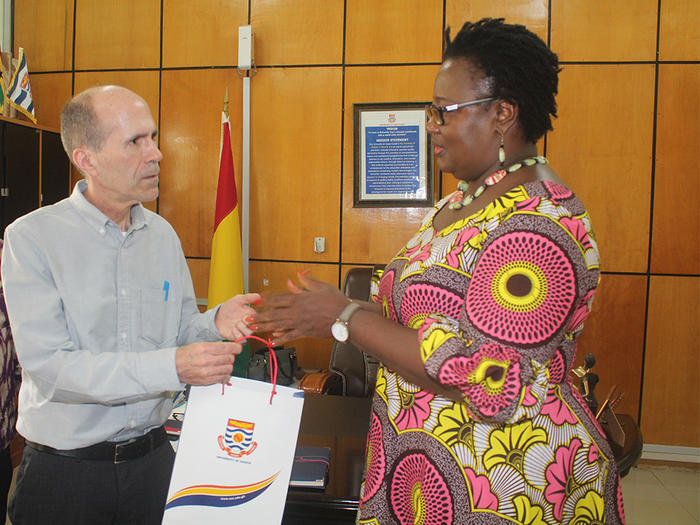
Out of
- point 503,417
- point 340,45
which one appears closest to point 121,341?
point 503,417

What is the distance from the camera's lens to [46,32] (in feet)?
13.8

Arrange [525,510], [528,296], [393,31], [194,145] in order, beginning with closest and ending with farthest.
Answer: [528,296] < [525,510] < [393,31] < [194,145]

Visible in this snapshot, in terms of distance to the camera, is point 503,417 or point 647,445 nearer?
point 503,417

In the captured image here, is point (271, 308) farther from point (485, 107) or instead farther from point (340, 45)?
point (340, 45)

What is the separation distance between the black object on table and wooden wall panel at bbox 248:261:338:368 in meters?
1.45

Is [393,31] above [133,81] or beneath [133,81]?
above

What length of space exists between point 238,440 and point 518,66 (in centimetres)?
97

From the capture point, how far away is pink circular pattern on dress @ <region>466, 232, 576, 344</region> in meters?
0.87

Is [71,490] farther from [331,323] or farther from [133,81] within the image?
[133,81]

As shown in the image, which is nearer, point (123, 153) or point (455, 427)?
point (455, 427)

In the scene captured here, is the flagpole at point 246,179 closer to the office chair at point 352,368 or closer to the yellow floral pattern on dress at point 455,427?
the office chair at point 352,368

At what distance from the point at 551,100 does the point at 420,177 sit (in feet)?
8.91

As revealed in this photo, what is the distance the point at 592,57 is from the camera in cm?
366

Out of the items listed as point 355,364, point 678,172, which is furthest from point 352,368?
point 678,172
